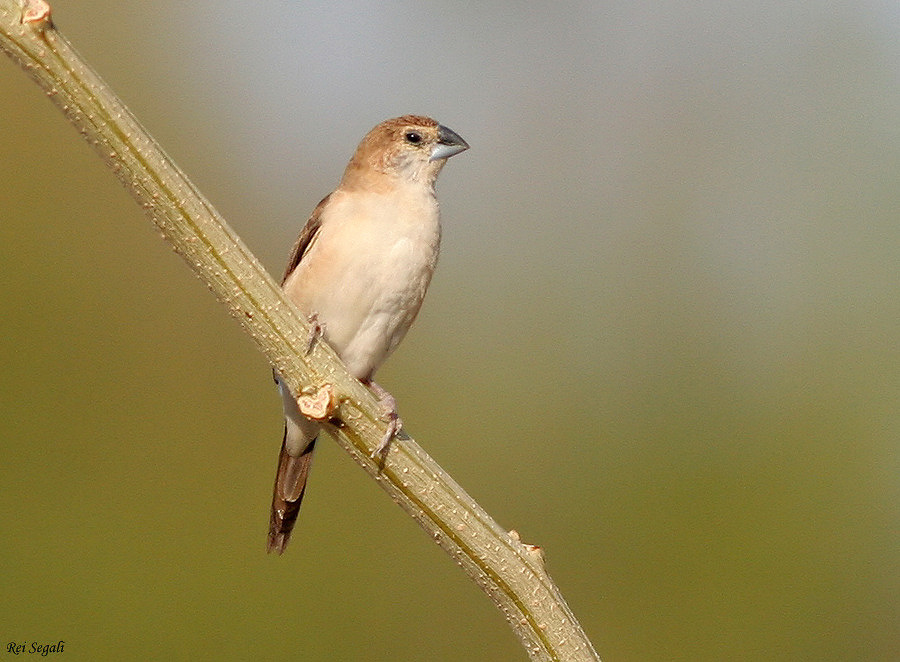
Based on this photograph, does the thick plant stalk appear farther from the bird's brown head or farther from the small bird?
the bird's brown head

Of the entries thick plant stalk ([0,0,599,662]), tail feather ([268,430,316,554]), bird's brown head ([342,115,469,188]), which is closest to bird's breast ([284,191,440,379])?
bird's brown head ([342,115,469,188])

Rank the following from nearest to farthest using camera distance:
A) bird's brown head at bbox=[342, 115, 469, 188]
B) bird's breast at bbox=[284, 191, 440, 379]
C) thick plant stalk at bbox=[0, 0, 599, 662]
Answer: thick plant stalk at bbox=[0, 0, 599, 662] → bird's breast at bbox=[284, 191, 440, 379] → bird's brown head at bbox=[342, 115, 469, 188]

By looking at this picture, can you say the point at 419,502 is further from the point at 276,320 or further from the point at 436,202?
the point at 436,202

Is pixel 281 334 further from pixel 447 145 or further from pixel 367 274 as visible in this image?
pixel 447 145

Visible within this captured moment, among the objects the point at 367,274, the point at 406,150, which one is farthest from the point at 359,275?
the point at 406,150

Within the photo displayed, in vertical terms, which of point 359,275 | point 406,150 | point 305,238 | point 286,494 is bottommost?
point 286,494

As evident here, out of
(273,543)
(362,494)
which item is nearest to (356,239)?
(273,543)

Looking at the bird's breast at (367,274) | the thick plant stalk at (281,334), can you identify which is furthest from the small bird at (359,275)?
the thick plant stalk at (281,334)
